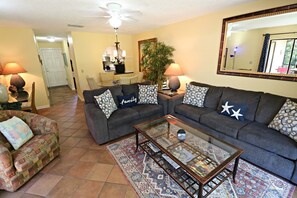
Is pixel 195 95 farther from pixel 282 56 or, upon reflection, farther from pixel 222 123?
pixel 282 56

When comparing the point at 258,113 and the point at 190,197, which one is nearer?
the point at 190,197

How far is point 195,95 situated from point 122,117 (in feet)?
5.30

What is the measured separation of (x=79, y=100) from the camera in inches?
209

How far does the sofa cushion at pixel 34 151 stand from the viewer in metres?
1.68

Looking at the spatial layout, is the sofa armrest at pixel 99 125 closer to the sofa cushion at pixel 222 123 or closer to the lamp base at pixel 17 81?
the sofa cushion at pixel 222 123

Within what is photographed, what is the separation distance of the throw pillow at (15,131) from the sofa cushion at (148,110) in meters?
1.76

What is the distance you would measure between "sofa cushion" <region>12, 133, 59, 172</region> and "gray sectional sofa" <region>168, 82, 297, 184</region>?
2272mm

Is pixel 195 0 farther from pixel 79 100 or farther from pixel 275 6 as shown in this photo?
pixel 79 100

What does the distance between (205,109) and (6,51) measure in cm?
523

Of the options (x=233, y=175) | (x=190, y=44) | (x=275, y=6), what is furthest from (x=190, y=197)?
(x=190, y=44)

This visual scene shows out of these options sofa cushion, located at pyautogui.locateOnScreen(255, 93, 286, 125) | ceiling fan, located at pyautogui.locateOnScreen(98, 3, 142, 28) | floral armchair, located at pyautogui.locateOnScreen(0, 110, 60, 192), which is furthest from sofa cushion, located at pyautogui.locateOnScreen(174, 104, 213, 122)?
floral armchair, located at pyautogui.locateOnScreen(0, 110, 60, 192)

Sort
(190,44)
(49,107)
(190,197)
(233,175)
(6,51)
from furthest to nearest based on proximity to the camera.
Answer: (49,107) < (6,51) < (190,44) < (233,175) < (190,197)

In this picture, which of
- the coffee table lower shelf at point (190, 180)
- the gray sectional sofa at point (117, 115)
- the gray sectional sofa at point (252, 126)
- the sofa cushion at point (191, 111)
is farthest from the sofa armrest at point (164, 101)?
the coffee table lower shelf at point (190, 180)

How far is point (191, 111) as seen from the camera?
9.23 feet
